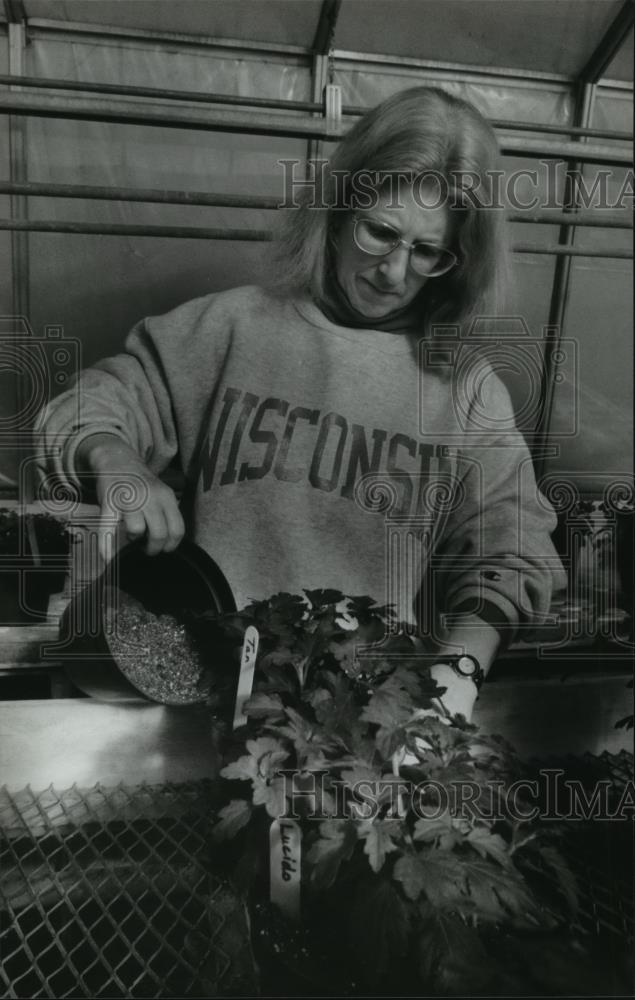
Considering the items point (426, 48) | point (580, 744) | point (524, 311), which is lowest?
point (580, 744)

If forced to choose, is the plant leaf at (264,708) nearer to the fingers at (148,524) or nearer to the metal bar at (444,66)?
the fingers at (148,524)

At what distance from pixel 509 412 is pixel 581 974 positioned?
72 centimetres

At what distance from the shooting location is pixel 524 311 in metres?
1.26

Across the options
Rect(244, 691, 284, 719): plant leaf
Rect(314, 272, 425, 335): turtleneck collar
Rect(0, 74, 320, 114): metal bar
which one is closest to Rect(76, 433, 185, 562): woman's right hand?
Rect(244, 691, 284, 719): plant leaf

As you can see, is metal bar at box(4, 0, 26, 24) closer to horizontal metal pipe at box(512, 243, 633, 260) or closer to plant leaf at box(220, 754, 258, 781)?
horizontal metal pipe at box(512, 243, 633, 260)

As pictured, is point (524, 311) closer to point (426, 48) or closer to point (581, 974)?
point (426, 48)

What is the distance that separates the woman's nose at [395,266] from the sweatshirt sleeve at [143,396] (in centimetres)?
24

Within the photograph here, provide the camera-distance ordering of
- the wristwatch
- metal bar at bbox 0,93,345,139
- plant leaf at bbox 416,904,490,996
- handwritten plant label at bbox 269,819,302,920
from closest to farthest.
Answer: plant leaf at bbox 416,904,490,996
handwritten plant label at bbox 269,819,302,920
metal bar at bbox 0,93,345,139
the wristwatch

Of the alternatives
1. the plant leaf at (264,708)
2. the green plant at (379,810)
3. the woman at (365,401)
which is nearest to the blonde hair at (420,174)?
the woman at (365,401)

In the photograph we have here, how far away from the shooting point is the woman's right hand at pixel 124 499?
1.14m

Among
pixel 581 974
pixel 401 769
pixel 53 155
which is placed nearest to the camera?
pixel 581 974

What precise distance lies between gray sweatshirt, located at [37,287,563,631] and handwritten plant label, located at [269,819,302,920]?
31 cm

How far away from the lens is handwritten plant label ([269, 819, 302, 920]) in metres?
1.02

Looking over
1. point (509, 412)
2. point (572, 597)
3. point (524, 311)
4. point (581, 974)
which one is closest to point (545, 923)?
point (581, 974)
